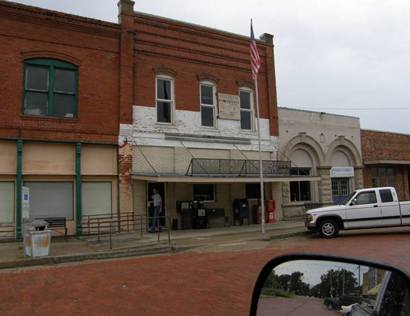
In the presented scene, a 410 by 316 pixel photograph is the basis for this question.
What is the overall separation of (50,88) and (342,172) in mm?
18758

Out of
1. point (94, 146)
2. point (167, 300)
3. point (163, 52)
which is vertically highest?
point (163, 52)

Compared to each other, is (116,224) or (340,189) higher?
(340,189)

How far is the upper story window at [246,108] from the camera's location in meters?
24.9

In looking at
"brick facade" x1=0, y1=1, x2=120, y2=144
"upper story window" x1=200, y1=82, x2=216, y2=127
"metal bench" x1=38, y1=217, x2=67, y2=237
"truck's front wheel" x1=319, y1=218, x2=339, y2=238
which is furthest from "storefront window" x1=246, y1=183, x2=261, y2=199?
"metal bench" x1=38, y1=217, x2=67, y2=237

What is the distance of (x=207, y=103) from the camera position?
23.7 metres

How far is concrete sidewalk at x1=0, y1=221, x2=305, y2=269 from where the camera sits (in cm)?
1351

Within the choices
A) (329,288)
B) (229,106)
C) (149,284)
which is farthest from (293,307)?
(229,106)

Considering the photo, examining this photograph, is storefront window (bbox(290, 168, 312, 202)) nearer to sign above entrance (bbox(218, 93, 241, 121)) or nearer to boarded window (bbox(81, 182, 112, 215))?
sign above entrance (bbox(218, 93, 241, 121))

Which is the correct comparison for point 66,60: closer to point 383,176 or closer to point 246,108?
point 246,108

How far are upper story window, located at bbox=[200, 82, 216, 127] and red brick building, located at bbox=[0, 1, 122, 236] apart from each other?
4825 mm

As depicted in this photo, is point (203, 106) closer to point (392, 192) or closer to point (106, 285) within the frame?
point (392, 192)

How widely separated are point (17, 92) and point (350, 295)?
18331 millimetres

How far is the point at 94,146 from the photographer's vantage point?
65.1 ft

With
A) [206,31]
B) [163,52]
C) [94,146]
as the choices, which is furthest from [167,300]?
[206,31]
